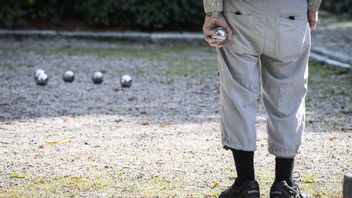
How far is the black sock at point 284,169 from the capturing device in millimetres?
4070

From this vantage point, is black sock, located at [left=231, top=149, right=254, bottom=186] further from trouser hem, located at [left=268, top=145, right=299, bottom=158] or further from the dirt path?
the dirt path

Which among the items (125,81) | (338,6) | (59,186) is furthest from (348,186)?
(338,6)

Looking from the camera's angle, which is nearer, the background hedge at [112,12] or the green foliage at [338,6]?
the background hedge at [112,12]

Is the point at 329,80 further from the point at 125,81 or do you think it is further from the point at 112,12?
the point at 112,12

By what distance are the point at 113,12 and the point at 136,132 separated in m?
7.68

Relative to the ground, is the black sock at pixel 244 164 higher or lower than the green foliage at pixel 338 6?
higher

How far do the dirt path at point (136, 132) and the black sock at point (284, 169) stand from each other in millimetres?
334

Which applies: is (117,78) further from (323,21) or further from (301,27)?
(323,21)

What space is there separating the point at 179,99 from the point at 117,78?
1594 mm

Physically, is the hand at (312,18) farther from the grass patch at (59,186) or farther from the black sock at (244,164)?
the grass patch at (59,186)

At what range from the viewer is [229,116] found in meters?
3.91

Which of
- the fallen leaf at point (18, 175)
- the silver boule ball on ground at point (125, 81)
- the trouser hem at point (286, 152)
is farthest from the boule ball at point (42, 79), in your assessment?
the trouser hem at point (286, 152)

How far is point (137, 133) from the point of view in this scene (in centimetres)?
612

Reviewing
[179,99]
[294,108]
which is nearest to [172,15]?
[179,99]
